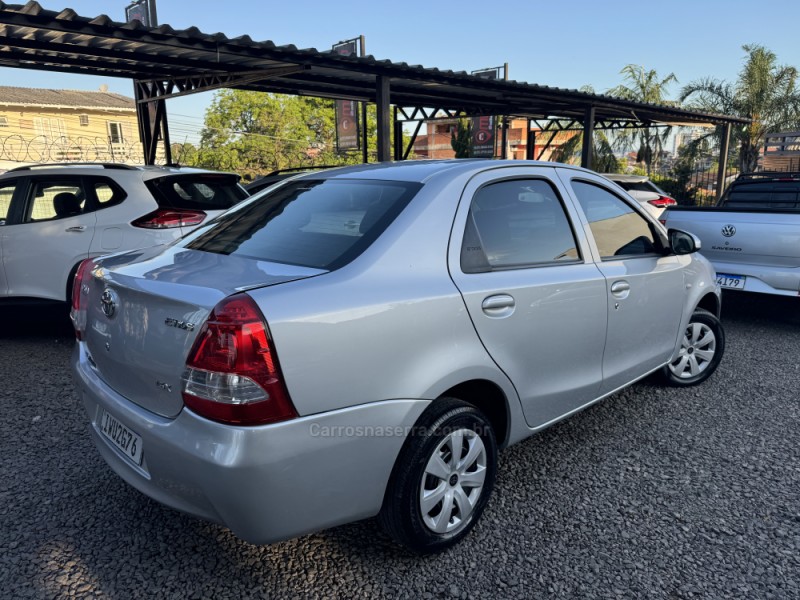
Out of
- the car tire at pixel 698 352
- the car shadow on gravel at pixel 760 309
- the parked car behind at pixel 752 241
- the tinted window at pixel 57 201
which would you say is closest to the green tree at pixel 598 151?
the car shadow on gravel at pixel 760 309

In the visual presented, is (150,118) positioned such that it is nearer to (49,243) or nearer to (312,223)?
(49,243)

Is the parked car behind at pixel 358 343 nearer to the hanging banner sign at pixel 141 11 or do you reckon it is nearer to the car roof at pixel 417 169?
the car roof at pixel 417 169

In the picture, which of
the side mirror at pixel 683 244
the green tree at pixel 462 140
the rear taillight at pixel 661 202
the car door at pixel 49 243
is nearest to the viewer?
the side mirror at pixel 683 244

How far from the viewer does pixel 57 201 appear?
530 centimetres

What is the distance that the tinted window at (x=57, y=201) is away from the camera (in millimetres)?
5293

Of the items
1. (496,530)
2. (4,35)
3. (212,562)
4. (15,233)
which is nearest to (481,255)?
(496,530)

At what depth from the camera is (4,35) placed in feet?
22.9

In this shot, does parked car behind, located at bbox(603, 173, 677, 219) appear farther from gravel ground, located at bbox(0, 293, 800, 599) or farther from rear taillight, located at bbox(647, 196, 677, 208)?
gravel ground, located at bbox(0, 293, 800, 599)

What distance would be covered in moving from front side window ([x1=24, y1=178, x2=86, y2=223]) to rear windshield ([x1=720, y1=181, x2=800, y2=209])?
7.01 m

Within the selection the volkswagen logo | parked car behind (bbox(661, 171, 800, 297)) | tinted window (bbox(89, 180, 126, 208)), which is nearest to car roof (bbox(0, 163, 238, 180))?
tinted window (bbox(89, 180, 126, 208))

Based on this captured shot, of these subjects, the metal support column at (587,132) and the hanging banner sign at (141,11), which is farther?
the metal support column at (587,132)

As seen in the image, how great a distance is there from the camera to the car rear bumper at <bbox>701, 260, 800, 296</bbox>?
5.54 metres

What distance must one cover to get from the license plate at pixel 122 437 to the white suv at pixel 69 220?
3.22m

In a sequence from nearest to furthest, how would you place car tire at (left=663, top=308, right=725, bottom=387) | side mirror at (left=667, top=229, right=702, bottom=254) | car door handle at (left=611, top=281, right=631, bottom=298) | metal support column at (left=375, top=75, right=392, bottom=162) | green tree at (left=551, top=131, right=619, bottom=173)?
car door handle at (left=611, top=281, right=631, bottom=298), side mirror at (left=667, top=229, right=702, bottom=254), car tire at (left=663, top=308, right=725, bottom=387), metal support column at (left=375, top=75, right=392, bottom=162), green tree at (left=551, top=131, right=619, bottom=173)
